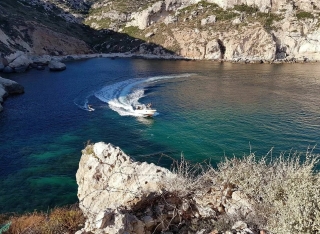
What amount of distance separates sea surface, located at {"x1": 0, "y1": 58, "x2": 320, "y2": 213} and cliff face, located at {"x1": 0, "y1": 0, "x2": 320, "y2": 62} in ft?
109

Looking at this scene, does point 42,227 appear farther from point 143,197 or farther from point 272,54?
point 272,54

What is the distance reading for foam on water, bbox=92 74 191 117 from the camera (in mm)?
40072

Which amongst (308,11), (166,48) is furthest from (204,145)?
(308,11)

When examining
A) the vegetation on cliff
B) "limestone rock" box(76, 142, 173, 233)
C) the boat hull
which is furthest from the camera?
the boat hull

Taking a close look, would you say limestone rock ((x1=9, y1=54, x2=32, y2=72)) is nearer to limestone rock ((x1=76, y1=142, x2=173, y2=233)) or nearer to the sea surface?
the sea surface

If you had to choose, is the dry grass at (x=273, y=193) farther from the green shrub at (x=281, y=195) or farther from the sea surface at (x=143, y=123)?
the sea surface at (x=143, y=123)

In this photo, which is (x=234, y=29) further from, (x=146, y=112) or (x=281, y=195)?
(x=281, y=195)

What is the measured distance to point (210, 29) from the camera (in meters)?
99.9

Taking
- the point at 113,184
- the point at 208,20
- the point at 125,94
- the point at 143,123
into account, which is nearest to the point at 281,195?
the point at 113,184

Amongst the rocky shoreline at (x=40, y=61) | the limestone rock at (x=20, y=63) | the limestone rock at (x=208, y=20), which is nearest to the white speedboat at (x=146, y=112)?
the rocky shoreline at (x=40, y=61)

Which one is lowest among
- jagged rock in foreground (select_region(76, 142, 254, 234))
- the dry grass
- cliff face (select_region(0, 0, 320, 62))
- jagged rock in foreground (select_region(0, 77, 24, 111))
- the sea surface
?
the sea surface

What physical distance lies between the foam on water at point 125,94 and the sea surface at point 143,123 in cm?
17

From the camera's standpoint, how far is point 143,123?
34344mm

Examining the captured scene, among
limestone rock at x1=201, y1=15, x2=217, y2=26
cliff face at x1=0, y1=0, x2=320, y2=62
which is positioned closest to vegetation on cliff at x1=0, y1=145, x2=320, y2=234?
cliff face at x1=0, y1=0, x2=320, y2=62
